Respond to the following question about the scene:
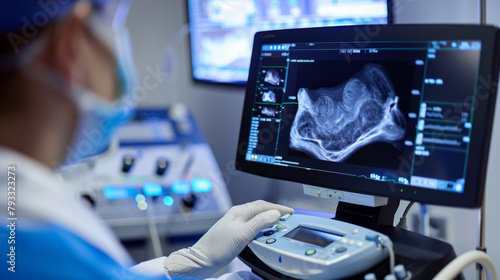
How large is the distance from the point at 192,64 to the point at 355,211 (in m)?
1.22

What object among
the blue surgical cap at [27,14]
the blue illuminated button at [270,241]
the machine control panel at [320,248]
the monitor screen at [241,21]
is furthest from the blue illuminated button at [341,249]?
the monitor screen at [241,21]

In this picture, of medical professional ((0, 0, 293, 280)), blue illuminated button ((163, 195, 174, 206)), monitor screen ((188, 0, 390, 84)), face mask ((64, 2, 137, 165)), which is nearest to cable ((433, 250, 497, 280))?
medical professional ((0, 0, 293, 280))

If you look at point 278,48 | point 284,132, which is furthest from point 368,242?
point 278,48

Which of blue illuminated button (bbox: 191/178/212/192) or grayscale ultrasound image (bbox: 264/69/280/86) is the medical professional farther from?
blue illuminated button (bbox: 191/178/212/192)

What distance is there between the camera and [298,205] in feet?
6.26

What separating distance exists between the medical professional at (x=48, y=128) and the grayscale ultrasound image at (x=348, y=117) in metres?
0.39

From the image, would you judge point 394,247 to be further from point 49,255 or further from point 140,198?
point 140,198

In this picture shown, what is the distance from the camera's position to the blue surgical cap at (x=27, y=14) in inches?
26.2

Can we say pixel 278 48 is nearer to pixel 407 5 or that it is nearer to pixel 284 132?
pixel 284 132

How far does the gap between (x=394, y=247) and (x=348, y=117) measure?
9.7 inches

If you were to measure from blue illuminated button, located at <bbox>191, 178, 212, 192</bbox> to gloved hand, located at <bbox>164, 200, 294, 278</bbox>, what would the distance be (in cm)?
58

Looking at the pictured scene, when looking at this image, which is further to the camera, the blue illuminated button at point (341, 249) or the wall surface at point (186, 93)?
the wall surface at point (186, 93)

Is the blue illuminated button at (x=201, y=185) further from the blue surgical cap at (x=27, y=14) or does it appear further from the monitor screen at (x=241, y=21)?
the blue surgical cap at (x=27, y=14)

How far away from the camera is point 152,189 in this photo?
5.31 feet
